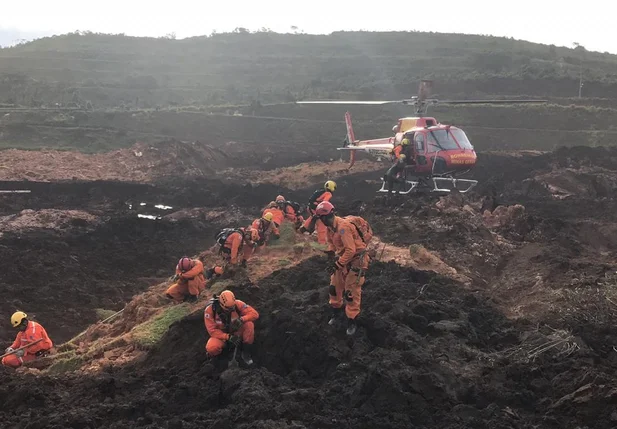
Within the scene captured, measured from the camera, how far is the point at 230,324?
8227mm

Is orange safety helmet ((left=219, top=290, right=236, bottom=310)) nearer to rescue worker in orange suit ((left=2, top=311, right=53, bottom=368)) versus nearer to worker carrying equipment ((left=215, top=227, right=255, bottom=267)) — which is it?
rescue worker in orange suit ((left=2, top=311, right=53, bottom=368))

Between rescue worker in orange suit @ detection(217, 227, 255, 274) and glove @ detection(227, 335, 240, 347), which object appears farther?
rescue worker in orange suit @ detection(217, 227, 255, 274)

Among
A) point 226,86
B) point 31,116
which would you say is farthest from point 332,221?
point 226,86

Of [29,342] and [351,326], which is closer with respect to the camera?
[351,326]

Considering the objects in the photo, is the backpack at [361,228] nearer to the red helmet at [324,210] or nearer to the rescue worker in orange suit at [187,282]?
the red helmet at [324,210]

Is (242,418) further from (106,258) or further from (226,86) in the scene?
(226,86)

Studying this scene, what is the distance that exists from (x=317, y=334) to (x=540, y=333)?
10.2 ft

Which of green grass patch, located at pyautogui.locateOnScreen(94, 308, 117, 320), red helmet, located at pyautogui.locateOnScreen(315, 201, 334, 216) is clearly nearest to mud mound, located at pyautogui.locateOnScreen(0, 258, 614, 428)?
red helmet, located at pyautogui.locateOnScreen(315, 201, 334, 216)

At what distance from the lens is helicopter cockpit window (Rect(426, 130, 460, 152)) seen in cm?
1736

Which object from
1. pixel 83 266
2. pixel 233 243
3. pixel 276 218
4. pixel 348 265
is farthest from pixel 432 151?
pixel 83 266

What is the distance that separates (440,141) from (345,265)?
995 centimetres

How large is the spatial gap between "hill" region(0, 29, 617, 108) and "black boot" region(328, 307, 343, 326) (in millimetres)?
38111

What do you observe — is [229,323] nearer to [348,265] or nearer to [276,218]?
[348,265]

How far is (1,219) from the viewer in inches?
687
